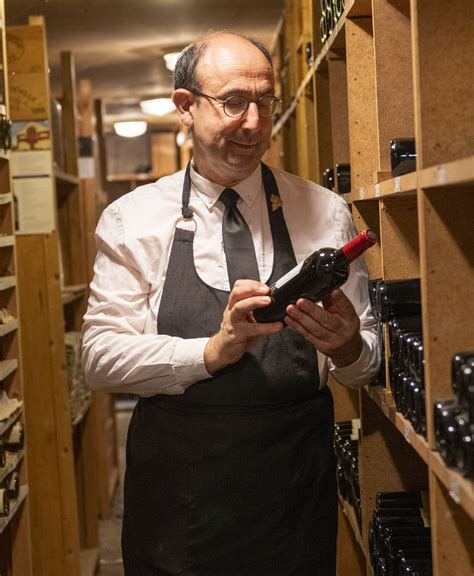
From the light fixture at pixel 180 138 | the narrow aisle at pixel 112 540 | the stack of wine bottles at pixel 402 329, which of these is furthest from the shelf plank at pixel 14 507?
the light fixture at pixel 180 138

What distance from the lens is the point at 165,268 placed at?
2.46 m

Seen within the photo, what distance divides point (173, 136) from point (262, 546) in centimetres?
1034

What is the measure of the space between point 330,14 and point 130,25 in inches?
126

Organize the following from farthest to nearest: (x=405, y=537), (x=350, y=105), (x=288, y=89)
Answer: (x=288, y=89) < (x=350, y=105) < (x=405, y=537)

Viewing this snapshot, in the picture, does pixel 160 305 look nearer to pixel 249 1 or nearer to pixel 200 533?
pixel 200 533

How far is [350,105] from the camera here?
2604 millimetres

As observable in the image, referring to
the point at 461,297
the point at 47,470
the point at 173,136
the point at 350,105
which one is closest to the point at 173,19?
the point at 47,470

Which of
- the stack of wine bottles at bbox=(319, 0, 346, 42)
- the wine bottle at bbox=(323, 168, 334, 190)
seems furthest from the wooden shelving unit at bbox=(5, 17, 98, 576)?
the stack of wine bottles at bbox=(319, 0, 346, 42)

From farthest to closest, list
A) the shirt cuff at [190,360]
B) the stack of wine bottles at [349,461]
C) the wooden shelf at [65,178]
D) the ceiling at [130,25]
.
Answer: the ceiling at [130,25] < the wooden shelf at [65,178] < the stack of wine bottles at [349,461] < the shirt cuff at [190,360]

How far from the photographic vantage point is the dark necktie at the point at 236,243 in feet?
7.93

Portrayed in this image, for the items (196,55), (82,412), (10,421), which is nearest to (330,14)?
(196,55)

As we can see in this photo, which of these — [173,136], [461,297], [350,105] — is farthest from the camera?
[173,136]

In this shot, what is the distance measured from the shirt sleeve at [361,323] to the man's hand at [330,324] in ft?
0.27

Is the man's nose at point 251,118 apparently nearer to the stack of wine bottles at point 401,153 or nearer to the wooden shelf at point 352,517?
the stack of wine bottles at point 401,153
